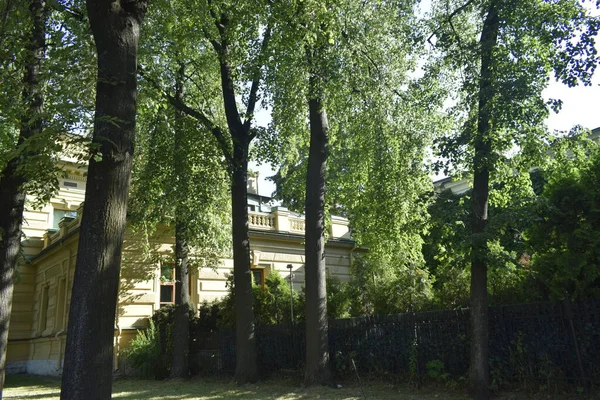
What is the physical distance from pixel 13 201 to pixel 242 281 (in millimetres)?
6496

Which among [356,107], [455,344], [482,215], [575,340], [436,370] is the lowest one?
[436,370]

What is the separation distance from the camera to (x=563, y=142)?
33.0 feet

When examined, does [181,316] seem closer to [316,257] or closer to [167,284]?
[167,284]

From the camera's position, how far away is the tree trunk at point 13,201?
9461mm

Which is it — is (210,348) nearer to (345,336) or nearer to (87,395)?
(345,336)

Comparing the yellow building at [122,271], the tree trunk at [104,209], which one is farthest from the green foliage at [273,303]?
the tree trunk at [104,209]

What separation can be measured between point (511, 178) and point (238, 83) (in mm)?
9138

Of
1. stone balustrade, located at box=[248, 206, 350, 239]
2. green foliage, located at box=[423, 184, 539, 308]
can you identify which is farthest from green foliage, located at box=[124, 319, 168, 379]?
green foliage, located at box=[423, 184, 539, 308]

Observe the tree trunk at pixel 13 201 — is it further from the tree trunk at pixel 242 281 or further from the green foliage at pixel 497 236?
the green foliage at pixel 497 236

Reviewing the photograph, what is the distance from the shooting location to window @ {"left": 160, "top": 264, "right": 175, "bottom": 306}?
21.1 meters

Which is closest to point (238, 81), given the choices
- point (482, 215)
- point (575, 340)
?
point (482, 215)

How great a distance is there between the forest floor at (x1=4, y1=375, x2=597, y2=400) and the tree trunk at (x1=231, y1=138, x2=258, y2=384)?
566mm

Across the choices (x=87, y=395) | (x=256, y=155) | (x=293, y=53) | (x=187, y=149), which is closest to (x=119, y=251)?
(x=87, y=395)

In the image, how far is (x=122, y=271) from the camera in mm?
20078
